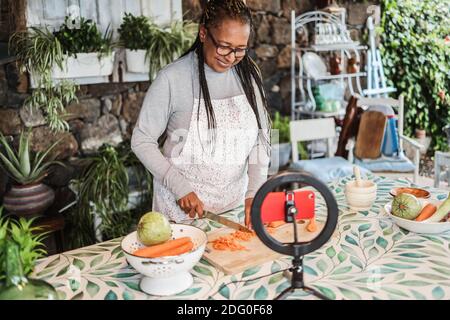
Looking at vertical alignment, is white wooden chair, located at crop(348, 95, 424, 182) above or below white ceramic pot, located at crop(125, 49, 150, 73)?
below

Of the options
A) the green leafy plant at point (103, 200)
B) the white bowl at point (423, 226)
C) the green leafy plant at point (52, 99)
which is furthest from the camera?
the green leafy plant at point (103, 200)

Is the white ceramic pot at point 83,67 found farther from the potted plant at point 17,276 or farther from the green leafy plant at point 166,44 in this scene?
the potted plant at point 17,276

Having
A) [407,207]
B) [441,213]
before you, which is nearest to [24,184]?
[407,207]

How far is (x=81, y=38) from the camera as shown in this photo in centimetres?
312

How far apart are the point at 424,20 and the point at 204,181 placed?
13.6 ft

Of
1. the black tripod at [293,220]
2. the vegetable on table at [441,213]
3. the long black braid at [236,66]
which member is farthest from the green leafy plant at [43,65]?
the vegetable on table at [441,213]

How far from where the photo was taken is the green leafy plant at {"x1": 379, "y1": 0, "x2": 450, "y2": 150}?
508 centimetres

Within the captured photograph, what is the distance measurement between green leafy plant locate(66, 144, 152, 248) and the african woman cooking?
1.16 m

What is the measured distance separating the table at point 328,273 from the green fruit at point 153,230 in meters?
0.12

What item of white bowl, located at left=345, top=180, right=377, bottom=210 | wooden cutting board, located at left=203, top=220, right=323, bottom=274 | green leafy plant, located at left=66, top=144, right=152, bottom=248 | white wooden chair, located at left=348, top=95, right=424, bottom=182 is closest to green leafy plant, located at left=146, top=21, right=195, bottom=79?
green leafy plant, located at left=66, top=144, right=152, bottom=248

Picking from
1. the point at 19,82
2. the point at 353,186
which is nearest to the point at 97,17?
the point at 19,82

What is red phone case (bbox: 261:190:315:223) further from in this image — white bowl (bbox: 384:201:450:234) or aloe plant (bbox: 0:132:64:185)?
aloe plant (bbox: 0:132:64:185)

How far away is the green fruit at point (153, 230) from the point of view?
1.37 meters

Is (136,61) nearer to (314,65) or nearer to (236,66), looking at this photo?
(236,66)
